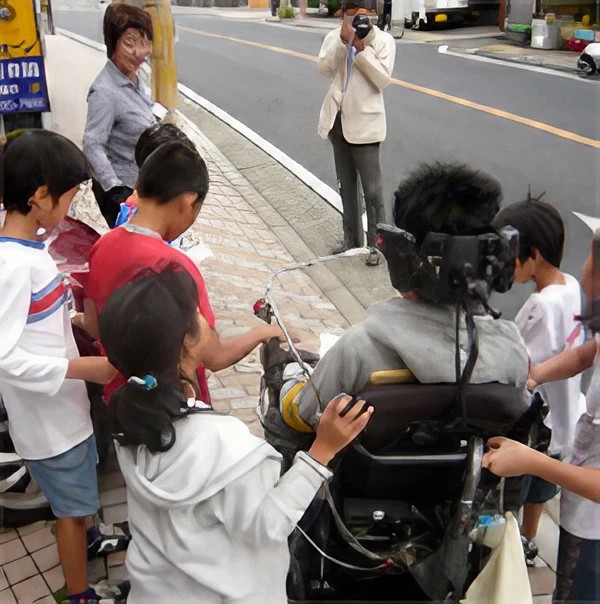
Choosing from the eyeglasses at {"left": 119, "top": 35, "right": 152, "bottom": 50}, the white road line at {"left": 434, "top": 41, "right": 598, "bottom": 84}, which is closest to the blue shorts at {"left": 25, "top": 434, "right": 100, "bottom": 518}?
the eyeglasses at {"left": 119, "top": 35, "right": 152, "bottom": 50}

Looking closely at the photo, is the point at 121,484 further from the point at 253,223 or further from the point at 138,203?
the point at 253,223

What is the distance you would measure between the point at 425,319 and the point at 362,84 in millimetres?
3139

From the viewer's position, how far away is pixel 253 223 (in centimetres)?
594

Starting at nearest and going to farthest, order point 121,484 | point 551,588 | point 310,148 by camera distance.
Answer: point 551,588 → point 121,484 → point 310,148

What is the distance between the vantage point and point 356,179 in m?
4.85

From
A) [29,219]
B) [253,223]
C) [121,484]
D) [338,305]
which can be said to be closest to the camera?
[29,219]

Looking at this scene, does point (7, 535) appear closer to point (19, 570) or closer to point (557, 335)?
point (19, 570)

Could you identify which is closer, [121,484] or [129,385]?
[129,385]

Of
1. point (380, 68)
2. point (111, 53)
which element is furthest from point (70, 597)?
point (380, 68)

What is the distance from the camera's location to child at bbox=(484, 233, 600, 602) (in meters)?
1.59

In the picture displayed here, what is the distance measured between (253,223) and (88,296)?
3816 mm

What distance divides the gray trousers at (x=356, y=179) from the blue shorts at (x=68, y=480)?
115 inches

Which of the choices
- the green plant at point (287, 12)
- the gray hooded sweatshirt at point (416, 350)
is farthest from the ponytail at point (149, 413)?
the green plant at point (287, 12)

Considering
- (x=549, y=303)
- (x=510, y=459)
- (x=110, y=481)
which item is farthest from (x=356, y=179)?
(x=510, y=459)
